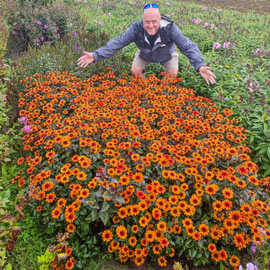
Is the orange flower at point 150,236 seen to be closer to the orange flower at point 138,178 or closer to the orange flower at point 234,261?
the orange flower at point 138,178

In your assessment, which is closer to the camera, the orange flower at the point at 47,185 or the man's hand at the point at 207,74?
the orange flower at the point at 47,185

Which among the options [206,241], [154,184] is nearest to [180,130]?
[154,184]

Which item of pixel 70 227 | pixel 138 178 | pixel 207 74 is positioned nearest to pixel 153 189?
pixel 138 178

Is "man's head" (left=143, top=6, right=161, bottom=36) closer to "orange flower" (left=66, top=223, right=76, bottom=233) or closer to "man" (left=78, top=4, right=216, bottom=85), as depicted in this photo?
"man" (left=78, top=4, right=216, bottom=85)

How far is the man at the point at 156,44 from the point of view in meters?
3.72

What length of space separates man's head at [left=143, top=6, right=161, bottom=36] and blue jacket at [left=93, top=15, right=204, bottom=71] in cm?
23

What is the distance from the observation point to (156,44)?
4188mm

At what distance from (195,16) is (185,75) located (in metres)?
4.76

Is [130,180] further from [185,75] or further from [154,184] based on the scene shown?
[185,75]

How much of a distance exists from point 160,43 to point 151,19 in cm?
58

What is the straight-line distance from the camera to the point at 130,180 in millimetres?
2285

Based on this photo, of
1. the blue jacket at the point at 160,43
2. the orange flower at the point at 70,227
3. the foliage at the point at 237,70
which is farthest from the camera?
the blue jacket at the point at 160,43

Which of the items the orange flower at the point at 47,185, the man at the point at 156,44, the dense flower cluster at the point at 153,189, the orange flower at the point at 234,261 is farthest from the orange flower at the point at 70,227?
the man at the point at 156,44

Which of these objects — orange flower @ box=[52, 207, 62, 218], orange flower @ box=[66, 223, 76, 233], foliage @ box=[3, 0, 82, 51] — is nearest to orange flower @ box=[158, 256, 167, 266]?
orange flower @ box=[66, 223, 76, 233]
